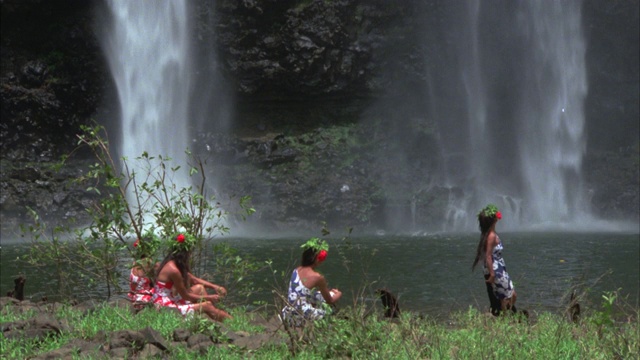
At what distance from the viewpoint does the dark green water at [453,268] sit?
458 inches

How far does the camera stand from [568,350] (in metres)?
5.98

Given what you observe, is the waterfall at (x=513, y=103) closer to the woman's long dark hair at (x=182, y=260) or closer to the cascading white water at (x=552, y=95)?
the cascading white water at (x=552, y=95)

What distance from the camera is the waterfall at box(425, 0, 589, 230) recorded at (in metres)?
33.1

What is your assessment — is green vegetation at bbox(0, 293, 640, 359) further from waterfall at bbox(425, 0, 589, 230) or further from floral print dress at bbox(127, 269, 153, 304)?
waterfall at bbox(425, 0, 589, 230)

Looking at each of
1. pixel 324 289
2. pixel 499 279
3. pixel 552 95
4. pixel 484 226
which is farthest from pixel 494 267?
pixel 552 95

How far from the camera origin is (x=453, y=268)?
15555mm

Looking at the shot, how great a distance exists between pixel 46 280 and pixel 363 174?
62.4 feet

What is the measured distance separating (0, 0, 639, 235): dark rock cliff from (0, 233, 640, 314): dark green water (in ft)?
23.3

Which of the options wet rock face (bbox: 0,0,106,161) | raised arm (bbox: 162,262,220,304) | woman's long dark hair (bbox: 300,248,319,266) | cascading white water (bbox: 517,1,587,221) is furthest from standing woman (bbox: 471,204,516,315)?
cascading white water (bbox: 517,1,587,221)

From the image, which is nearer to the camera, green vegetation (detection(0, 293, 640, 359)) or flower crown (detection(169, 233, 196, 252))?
green vegetation (detection(0, 293, 640, 359))

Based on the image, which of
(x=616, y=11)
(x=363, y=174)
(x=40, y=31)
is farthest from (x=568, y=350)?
(x=616, y=11)

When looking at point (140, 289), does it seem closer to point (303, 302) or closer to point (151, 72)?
point (303, 302)

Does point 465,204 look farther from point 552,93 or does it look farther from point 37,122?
point 37,122

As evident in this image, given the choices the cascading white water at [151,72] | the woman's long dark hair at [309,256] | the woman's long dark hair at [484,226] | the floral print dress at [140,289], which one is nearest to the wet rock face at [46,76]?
the cascading white water at [151,72]
